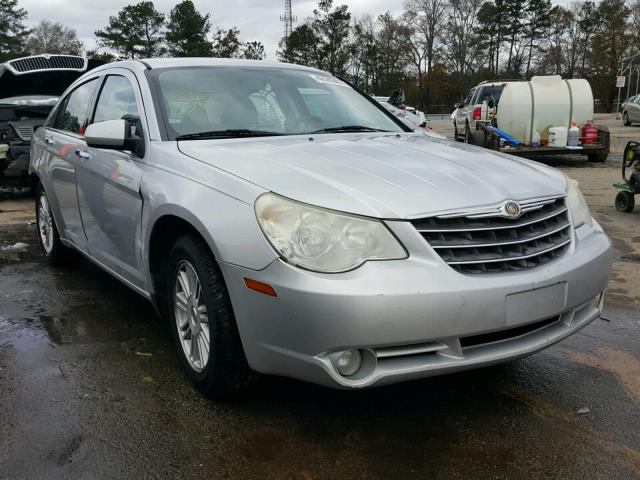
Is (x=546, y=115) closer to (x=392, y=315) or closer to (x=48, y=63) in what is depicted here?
(x=48, y=63)

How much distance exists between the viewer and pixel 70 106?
15.8 feet

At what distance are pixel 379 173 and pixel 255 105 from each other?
1257mm

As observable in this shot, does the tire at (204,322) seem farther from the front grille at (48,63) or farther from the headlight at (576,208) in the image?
the front grille at (48,63)

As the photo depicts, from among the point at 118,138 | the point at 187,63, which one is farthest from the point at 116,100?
the point at 118,138

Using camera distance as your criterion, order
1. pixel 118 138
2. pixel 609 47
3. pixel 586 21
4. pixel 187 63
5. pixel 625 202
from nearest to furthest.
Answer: pixel 118 138, pixel 187 63, pixel 625 202, pixel 609 47, pixel 586 21

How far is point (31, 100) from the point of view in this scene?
884 cm

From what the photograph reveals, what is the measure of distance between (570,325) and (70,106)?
399cm

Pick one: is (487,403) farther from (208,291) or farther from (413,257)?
(208,291)

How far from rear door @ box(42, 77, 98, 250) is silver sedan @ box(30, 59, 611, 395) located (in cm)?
79

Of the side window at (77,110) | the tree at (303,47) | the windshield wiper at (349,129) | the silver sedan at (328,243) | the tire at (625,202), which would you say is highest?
the tree at (303,47)

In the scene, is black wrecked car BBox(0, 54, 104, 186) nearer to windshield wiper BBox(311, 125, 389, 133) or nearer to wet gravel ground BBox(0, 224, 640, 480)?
wet gravel ground BBox(0, 224, 640, 480)

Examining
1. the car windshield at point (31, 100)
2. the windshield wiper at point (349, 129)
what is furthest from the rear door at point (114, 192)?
the car windshield at point (31, 100)

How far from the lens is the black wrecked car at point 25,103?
317 inches

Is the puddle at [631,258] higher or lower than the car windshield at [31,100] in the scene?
lower
